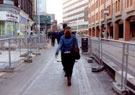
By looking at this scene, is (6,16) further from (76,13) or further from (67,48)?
(76,13)

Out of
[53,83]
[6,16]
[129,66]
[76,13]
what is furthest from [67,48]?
[76,13]

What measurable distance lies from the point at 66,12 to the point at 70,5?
1226 cm

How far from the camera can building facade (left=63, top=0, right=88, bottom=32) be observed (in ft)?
368

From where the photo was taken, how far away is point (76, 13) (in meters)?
128

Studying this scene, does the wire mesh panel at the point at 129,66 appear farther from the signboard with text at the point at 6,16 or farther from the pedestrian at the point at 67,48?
the signboard with text at the point at 6,16

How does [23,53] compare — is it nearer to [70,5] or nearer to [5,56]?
[5,56]

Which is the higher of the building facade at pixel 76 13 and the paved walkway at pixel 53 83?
the building facade at pixel 76 13

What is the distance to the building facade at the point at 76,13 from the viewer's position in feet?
368

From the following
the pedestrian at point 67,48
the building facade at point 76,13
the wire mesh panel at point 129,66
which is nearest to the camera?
the wire mesh panel at point 129,66

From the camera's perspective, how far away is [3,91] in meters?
6.31

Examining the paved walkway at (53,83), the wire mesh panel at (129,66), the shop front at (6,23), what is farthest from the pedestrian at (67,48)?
the shop front at (6,23)

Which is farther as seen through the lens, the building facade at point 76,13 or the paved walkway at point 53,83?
the building facade at point 76,13

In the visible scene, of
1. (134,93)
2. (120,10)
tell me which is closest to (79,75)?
(134,93)

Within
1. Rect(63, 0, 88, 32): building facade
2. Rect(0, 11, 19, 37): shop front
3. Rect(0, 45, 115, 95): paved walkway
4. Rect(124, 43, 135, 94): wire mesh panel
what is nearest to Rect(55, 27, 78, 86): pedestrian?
Rect(0, 45, 115, 95): paved walkway
